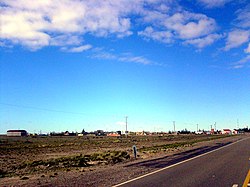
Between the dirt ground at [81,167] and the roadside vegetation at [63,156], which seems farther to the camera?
the roadside vegetation at [63,156]

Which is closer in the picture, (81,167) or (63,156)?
(81,167)

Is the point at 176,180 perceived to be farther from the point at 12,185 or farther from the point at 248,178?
the point at 12,185

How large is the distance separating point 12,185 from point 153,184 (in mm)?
5989

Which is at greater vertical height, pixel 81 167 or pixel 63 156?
pixel 63 156

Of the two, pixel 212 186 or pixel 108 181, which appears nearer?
pixel 212 186

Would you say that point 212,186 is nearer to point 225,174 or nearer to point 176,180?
point 176,180

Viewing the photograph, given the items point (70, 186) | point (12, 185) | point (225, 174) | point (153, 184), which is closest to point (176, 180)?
point (153, 184)

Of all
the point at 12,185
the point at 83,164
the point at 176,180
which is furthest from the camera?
the point at 83,164

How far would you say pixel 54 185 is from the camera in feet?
41.9

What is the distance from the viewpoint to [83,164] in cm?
2248

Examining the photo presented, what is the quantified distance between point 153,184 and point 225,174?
3902mm

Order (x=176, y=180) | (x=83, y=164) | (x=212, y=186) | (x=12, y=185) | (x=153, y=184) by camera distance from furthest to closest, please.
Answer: (x=83, y=164), (x=12, y=185), (x=176, y=180), (x=153, y=184), (x=212, y=186)

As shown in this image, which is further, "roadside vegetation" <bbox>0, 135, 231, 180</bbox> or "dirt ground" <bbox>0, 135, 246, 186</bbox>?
"roadside vegetation" <bbox>0, 135, 231, 180</bbox>

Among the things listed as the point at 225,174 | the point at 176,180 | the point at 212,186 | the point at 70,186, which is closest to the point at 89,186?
the point at 70,186
